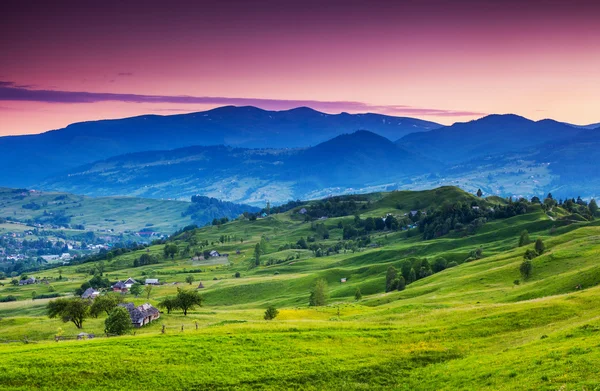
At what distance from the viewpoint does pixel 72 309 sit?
9444 centimetres

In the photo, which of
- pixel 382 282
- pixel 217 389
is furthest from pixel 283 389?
pixel 382 282

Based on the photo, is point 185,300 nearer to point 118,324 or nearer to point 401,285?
point 118,324

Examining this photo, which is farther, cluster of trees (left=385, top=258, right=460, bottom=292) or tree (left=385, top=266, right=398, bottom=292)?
cluster of trees (left=385, top=258, right=460, bottom=292)

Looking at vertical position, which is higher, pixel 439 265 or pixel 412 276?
pixel 439 265

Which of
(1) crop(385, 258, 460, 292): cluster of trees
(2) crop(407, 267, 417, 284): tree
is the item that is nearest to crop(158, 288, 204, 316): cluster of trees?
(1) crop(385, 258, 460, 292): cluster of trees

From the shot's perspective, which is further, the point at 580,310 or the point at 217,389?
the point at 580,310

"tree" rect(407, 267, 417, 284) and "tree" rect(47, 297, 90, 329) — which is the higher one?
"tree" rect(47, 297, 90, 329)

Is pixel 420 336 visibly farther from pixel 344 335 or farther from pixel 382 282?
pixel 382 282

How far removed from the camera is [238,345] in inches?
2085

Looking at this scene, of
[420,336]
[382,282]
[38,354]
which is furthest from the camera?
[382,282]

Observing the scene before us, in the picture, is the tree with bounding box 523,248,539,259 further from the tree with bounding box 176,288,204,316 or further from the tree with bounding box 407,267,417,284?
Answer: the tree with bounding box 176,288,204,316

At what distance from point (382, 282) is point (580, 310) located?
366 ft

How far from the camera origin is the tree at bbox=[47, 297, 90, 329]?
9487 cm

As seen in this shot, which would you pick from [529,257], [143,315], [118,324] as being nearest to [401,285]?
[529,257]
